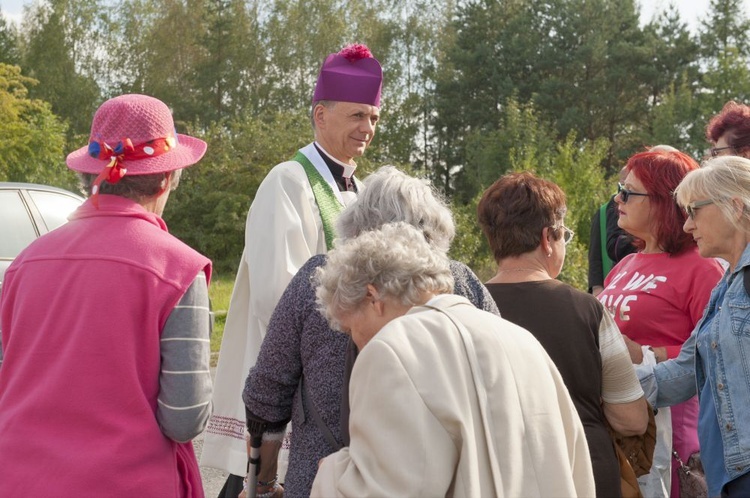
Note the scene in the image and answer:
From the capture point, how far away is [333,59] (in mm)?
4277

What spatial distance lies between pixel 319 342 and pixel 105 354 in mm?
595

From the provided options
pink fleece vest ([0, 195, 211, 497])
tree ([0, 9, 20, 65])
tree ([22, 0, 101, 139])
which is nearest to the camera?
pink fleece vest ([0, 195, 211, 497])

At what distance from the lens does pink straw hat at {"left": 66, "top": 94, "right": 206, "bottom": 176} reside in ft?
8.97

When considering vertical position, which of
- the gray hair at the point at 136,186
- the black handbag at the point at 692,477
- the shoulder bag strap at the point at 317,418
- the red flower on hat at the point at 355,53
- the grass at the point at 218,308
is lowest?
the grass at the point at 218,308

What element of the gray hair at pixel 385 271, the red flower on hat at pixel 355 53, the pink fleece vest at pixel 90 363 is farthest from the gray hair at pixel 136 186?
the red flower on hat at pixel 355 53

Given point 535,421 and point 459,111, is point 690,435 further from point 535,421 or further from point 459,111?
point 459,111

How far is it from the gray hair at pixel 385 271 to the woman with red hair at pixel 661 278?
1383 millimetres

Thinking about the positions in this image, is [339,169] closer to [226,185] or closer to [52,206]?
[52,206]

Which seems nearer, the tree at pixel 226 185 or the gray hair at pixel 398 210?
the gray hair at pixel 398 210

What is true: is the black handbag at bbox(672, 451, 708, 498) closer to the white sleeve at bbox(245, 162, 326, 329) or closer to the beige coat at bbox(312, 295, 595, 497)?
the white sleeve at bbox(245, 162, 326, 329)

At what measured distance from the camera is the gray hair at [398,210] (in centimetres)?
269

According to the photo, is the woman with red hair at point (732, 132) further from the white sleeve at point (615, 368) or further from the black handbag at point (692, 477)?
the white sleeve at point (615, 368)

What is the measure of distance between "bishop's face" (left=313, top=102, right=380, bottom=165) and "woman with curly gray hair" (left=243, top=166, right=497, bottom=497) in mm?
1242

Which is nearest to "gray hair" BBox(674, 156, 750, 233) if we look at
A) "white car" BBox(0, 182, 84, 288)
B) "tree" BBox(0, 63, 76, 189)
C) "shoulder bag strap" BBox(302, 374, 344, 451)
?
"shoulder bag strap" BBox(302, 374, 344, 451)
